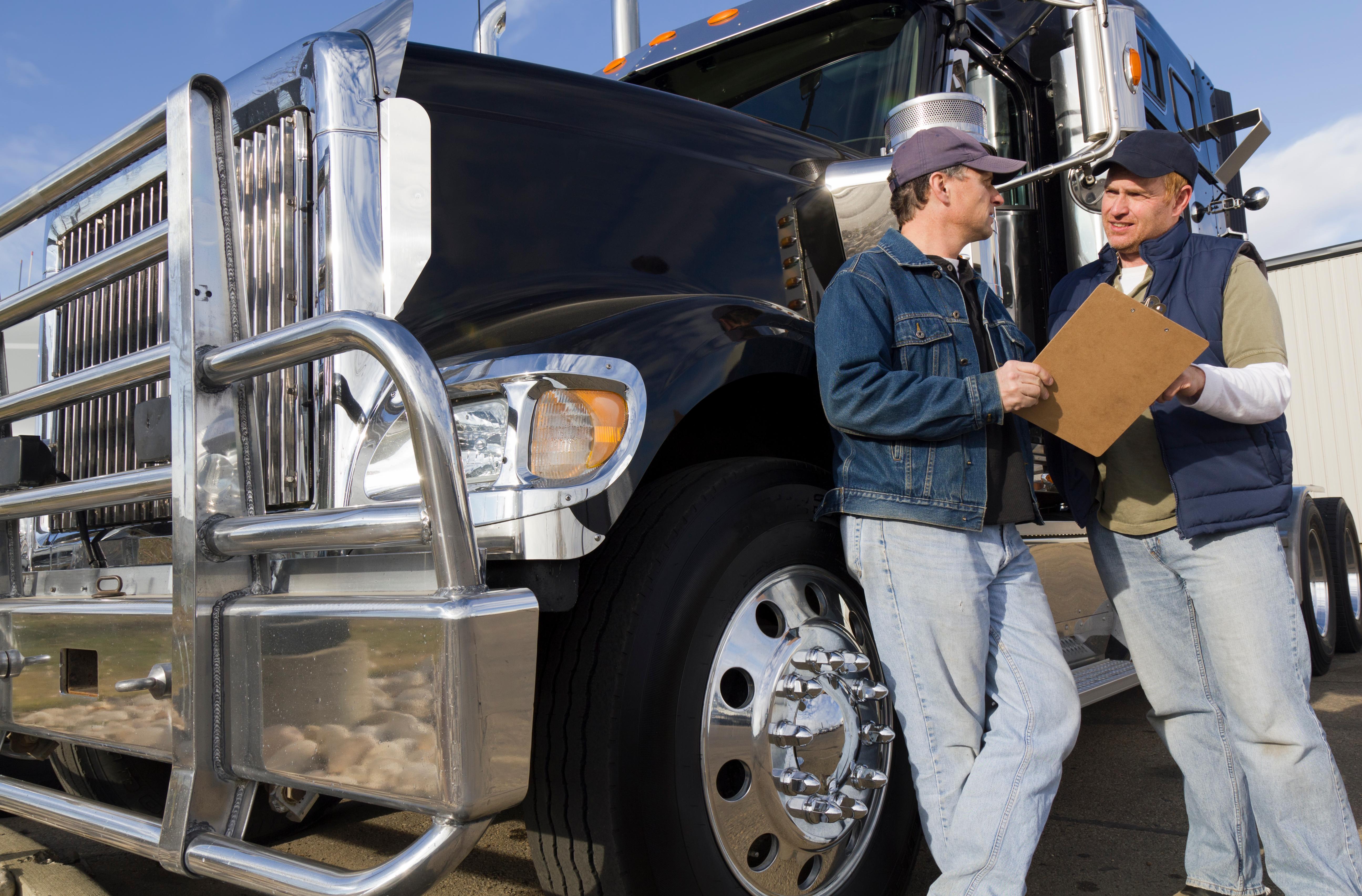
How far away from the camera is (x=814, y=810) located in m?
2.11

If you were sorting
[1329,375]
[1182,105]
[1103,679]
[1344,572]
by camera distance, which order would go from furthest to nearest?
[1329,375]
[1344,572]
[1182,105]
[1103,679]

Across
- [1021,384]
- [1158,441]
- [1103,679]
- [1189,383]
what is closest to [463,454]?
[1021,384]

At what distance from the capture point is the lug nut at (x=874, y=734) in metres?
2.25

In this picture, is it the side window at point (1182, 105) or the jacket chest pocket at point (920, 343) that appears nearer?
the jacket chest pocket at point (920, 343)

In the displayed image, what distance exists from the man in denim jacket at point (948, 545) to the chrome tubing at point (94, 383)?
4.17 feet

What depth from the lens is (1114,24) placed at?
284 cm

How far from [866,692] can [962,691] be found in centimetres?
23

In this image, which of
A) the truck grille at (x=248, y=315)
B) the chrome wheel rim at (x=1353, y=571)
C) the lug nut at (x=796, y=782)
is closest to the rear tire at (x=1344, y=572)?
the chrome wheel rim at (x=1353, y=571)

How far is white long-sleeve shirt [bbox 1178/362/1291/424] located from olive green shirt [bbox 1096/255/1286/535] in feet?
0.20

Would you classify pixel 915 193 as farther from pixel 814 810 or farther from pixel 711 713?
pixel 814 810

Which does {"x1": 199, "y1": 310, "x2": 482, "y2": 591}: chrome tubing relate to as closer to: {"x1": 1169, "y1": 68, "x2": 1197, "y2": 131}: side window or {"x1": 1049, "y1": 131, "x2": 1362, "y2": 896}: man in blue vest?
{"x1": 1049, "y1": 131, "x2": 1362, "y2": 896}: man in blue vest

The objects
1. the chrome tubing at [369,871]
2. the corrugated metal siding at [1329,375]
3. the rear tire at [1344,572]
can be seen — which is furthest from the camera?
the corrugated metal siding at [1329,375]

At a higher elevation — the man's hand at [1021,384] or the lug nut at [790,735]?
the man's hand at [1021,384]

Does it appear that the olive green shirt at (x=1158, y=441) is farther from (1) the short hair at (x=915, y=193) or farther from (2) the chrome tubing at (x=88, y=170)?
(2) the chrome tubing at (x=88, y=170)
